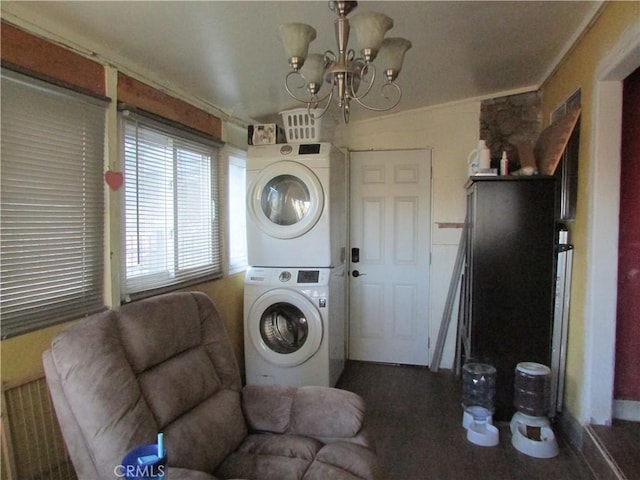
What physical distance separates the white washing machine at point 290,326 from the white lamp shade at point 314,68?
63.5 inches

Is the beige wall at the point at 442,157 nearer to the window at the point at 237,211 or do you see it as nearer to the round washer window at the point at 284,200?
the round washer window at the point at 284,200

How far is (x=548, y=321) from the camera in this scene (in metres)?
2.58

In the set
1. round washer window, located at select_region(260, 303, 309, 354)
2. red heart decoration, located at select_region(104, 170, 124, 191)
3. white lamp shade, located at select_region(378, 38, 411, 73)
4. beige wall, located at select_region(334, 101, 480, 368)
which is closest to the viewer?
A: white lamp shade, located at select_region(378, 38, 411, 73)

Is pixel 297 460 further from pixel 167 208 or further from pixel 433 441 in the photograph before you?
pixel 167 208

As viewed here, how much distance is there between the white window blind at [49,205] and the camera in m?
1.54

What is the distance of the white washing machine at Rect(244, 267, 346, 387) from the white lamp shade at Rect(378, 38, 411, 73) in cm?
170

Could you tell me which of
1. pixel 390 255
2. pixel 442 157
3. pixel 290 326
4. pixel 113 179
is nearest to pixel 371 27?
pixel 113 179

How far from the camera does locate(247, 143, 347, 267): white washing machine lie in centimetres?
289

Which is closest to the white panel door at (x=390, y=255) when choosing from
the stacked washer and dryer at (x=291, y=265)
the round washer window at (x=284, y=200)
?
the stacked washer and dryer at (x=291, y=265)

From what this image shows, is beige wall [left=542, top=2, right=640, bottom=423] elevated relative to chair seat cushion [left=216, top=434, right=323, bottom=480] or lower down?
elevated

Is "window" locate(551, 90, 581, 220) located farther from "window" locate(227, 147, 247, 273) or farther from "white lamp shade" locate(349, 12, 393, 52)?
"window" locate(227, 147, 247, 273)

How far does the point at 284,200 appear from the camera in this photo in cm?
305

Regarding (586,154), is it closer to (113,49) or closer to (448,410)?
(448,410)

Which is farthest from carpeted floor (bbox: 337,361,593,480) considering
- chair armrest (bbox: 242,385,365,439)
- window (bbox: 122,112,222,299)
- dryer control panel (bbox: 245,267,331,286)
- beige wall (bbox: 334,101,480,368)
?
window (bbox: 122,112,222,299)
